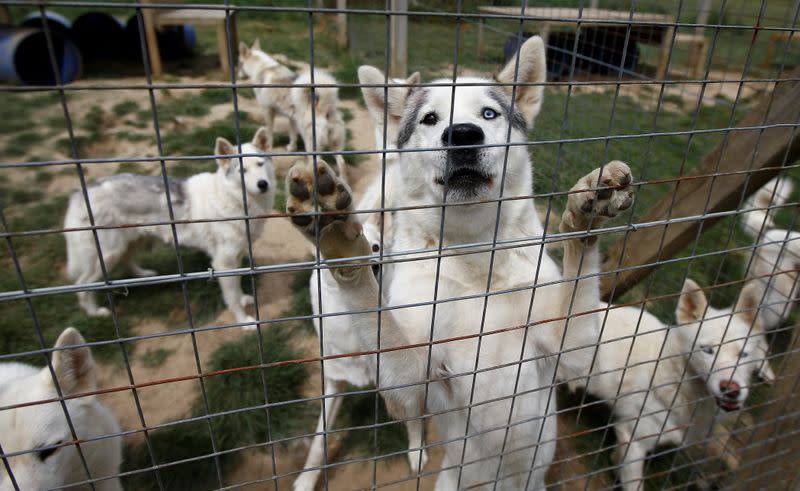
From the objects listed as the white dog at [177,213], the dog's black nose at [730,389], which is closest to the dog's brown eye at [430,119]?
the dog's black nose at [730,389]

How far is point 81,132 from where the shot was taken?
20.6 ft

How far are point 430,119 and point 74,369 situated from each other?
1.77 metres

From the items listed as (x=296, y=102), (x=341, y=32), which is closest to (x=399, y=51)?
(x=296, y=102)

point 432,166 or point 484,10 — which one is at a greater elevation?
point 484,10

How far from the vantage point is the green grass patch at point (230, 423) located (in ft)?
8.77

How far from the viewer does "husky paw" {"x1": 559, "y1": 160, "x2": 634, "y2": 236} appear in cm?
133

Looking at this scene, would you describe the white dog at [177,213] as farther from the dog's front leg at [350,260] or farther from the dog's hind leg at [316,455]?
the dog's front leg at [350,260]

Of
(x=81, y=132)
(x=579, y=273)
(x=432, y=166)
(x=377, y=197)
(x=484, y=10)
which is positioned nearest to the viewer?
(x=579, y=273)

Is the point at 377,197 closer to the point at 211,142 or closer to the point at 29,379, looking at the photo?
the point at 29,379

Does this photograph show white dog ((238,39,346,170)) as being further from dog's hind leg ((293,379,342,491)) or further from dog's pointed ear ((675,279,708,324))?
dog's pointed ear ((675,279,708,324))

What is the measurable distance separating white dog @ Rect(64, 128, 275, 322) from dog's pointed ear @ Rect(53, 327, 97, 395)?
1968 millimetres

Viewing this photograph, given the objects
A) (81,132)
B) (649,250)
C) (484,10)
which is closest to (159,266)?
(81,132)

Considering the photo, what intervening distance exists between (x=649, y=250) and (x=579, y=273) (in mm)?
1265

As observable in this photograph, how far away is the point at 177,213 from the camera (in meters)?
4.21
